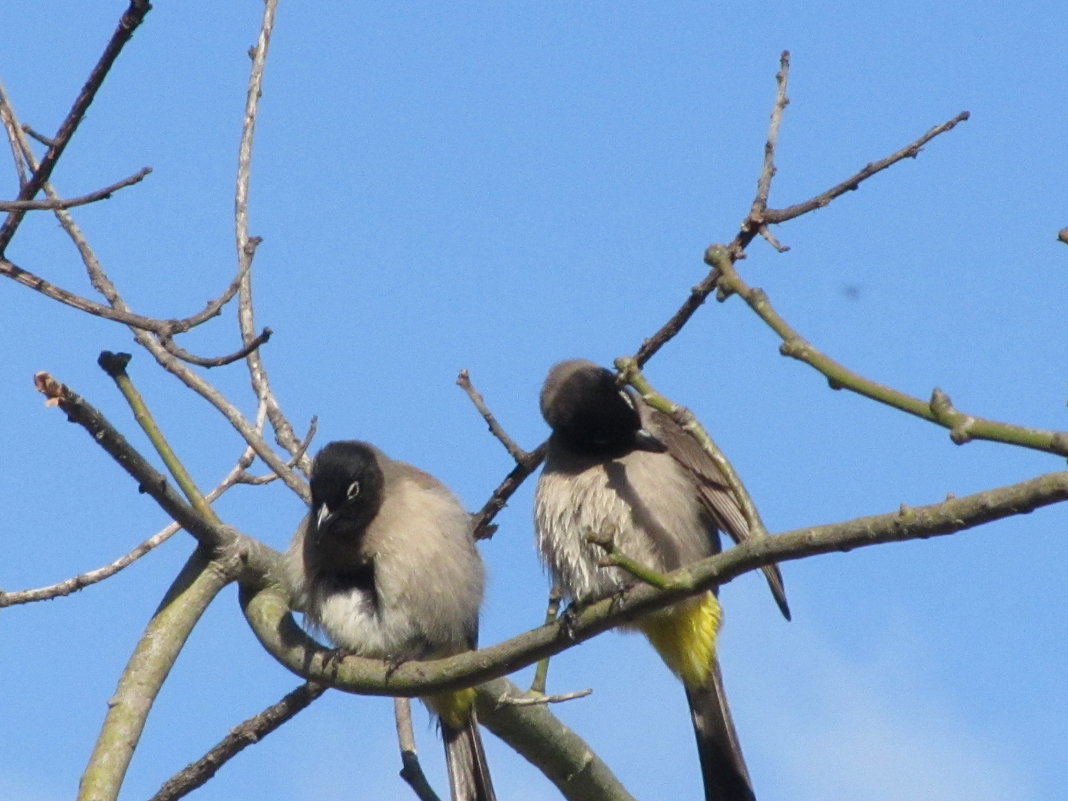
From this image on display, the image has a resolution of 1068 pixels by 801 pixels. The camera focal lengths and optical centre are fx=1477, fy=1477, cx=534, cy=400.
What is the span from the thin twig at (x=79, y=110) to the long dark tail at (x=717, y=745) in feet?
13.0

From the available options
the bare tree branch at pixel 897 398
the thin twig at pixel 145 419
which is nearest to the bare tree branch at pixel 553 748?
the thin twig at pixel 145 419

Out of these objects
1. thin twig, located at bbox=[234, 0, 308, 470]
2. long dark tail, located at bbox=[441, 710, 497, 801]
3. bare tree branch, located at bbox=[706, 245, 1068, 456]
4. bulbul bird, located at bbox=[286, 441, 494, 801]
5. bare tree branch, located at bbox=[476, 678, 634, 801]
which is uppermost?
thin twig, located at bbox=[234, 0, 308, 470]

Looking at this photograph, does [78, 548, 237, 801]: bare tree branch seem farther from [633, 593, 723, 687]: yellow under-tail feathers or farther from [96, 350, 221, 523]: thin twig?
[633, 593, 723, 687]: yellow under-tail feathers

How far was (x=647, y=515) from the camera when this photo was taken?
262 inches

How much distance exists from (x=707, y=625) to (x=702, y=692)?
36 centimetres

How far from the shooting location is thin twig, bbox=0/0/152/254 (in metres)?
3.86

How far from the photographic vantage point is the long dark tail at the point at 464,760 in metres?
6.82

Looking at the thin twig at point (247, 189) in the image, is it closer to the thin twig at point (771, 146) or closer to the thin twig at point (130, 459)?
the thin twig at point (130, 459)

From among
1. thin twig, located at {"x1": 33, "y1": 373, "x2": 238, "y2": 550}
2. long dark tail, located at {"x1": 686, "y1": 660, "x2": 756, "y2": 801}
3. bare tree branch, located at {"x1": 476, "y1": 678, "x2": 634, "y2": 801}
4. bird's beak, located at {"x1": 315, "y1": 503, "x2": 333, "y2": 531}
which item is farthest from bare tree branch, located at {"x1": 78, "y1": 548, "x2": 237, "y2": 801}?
long dark tail, located at {"x1": 686, "y1": 660, "x2": 756, "y2": 801}

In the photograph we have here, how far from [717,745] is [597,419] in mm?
1648

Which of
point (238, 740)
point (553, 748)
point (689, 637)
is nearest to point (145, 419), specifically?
point (238, 740)

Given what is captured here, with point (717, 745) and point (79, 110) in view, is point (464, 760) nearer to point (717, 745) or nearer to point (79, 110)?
A: point (717, 745)

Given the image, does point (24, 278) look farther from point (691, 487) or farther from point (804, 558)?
point (691, 487)

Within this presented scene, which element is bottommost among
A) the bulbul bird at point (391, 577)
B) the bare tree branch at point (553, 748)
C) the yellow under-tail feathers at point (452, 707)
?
the bare tree branch at point (553, 748)
